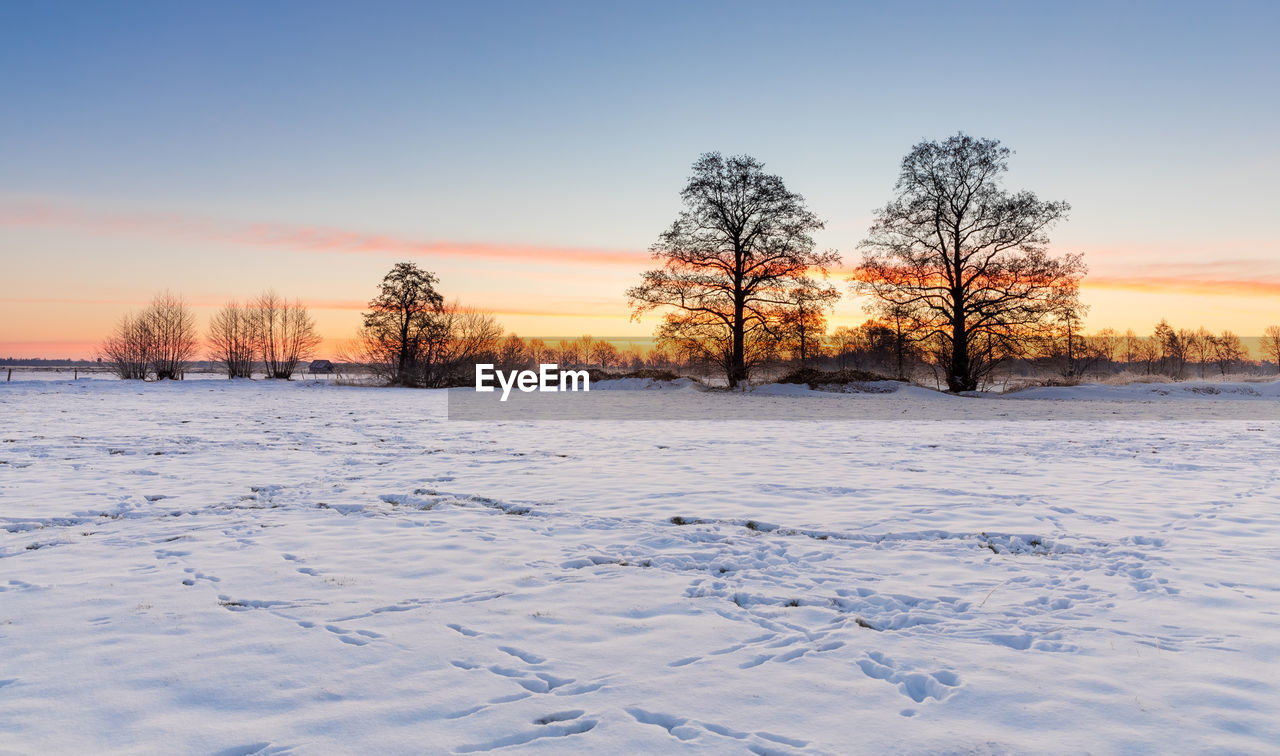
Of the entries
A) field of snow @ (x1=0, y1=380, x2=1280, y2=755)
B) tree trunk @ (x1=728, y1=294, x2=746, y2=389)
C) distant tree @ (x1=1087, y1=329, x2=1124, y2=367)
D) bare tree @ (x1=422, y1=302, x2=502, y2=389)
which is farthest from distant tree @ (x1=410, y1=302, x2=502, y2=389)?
distant tree @ (x1=1087, y1=329, x2=1124, y2=367)

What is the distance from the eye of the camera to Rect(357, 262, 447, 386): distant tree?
40.5 metres

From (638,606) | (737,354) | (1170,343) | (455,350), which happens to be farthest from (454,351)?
(1170,343)

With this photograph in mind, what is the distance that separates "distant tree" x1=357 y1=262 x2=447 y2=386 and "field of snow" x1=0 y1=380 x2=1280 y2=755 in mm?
31799

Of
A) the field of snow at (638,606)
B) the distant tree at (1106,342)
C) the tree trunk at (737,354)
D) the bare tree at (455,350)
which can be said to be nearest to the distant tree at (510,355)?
the bare tree at (455,350)

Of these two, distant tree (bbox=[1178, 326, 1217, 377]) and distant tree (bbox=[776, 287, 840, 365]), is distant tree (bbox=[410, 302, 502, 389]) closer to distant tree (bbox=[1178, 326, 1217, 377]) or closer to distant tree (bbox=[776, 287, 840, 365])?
distant tree (bbox=[776, 287, 840, 365])

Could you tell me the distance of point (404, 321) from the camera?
41250 millimetres

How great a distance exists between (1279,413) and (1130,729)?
74.2ft

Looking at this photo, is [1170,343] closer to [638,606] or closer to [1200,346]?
[1200,346]

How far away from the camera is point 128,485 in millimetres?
7762

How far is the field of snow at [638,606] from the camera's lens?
2842mm

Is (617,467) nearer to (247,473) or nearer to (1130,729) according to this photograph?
(247,473)

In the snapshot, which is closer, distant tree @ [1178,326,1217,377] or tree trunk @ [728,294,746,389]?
tree trunk @ [728,294,746,389]

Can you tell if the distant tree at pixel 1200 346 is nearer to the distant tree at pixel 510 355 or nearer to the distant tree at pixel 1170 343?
the distant tree at pixel 1170 343

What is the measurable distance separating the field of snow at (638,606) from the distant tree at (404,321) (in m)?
31.8
